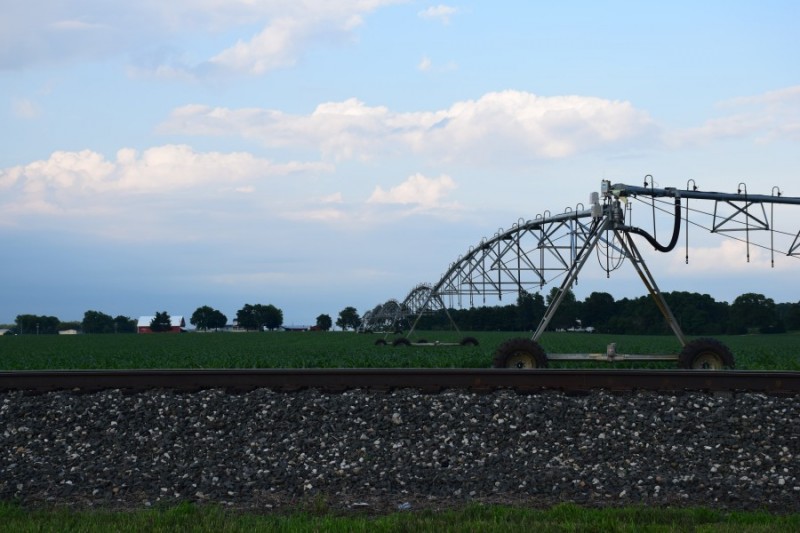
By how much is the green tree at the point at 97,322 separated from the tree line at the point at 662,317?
94920mm

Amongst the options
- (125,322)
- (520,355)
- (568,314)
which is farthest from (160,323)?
(520,355)

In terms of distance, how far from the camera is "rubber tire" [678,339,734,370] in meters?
21.4

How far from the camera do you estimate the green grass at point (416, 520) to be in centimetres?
912

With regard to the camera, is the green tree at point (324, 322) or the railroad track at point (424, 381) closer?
the railroad track at point (424, 381)

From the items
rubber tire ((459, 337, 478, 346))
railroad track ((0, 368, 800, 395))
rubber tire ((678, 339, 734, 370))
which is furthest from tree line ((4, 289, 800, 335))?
railroad track ((0, 368, 800, 395))

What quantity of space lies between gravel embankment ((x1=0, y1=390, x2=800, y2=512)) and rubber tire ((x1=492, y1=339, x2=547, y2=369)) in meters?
6.56

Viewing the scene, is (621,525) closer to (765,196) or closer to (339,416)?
(339,416)

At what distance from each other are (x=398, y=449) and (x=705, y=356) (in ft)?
38.1

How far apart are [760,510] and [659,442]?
86.3 inches

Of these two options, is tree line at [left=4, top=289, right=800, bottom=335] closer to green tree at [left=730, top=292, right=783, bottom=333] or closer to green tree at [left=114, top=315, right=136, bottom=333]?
green tree at [left=730, top=292, right=783, bottom=333]

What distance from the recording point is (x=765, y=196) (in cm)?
2356

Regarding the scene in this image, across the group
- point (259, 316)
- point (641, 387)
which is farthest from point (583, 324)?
point (641, 387)

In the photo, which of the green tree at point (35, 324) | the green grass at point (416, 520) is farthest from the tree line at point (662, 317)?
the green tree at point (35, 324)

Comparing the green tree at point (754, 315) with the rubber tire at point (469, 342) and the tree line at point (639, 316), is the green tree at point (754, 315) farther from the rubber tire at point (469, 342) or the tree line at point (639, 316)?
the rubber tire at point (469, 342)
